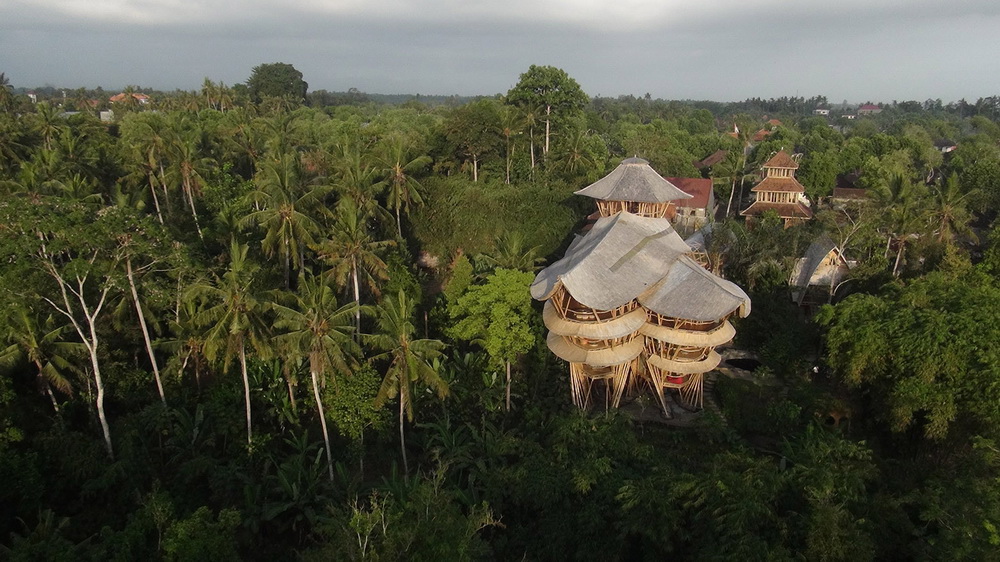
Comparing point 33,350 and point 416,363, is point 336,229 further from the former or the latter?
point 33,350

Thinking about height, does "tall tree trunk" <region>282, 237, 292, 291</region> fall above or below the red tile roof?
below

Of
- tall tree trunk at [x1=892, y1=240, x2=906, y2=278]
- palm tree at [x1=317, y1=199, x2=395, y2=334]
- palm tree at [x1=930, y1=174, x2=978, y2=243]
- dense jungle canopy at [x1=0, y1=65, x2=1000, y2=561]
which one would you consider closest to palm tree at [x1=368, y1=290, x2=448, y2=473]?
dense jungle canopy at [x1=0, y1=65, x2=1000, y2=561]

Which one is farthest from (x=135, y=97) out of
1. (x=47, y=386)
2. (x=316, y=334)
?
(x=316, y=334)

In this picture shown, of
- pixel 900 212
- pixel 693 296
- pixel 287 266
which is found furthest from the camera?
pixel 900 212

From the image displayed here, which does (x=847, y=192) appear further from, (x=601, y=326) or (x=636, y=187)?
(x=601, y=326)

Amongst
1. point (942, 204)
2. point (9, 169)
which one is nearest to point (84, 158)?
point (9, 169)

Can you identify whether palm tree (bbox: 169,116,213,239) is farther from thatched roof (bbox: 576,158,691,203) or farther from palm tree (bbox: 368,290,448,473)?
thatched roof (bbox: 576,158,691,203)

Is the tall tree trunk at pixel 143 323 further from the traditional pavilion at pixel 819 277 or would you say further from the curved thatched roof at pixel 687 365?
the traditional pavilion at pixel 819 277
